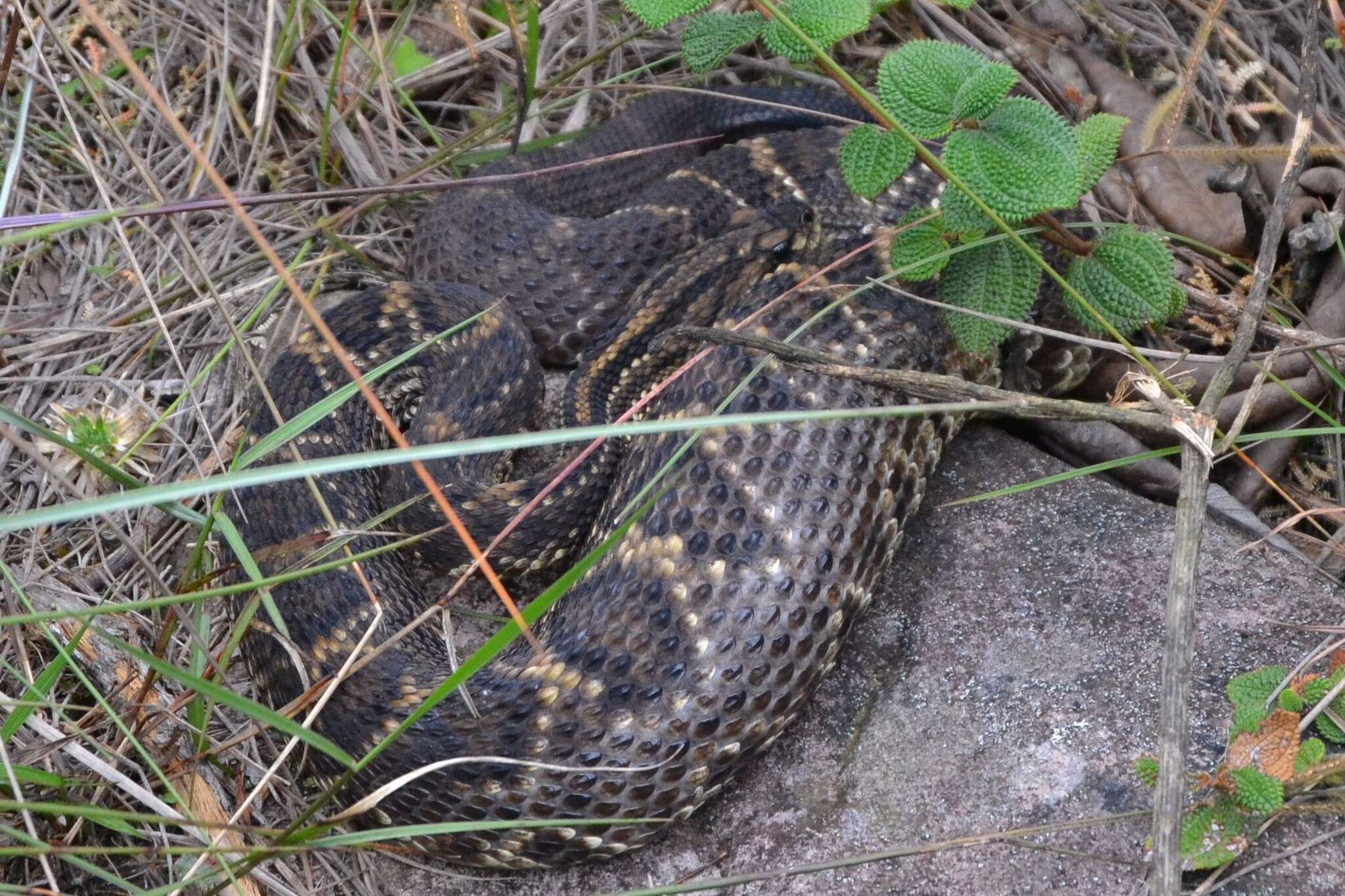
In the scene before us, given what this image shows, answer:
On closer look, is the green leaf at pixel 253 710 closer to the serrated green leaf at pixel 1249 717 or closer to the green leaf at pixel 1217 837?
the green leaf at pixel 1217 837

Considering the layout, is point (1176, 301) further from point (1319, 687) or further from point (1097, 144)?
point (1319, 687)

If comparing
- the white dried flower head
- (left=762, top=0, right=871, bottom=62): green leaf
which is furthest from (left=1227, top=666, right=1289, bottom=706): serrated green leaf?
the white dried flower head

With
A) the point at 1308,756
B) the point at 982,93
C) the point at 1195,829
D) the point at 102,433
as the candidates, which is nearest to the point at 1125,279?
the point at 982,93

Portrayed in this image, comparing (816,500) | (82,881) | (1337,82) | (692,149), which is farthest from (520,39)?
(82,881)

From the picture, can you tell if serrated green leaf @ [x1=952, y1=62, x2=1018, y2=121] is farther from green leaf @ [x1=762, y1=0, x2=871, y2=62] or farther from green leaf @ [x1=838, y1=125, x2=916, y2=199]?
green leaf @ [x1=762, y1=0, x2=871, y2=62]

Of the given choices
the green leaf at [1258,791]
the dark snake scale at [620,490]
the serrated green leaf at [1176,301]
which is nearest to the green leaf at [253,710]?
the dark snake scale at [620,490]

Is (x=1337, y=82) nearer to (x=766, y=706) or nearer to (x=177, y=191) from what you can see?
(x=766, y=706)
